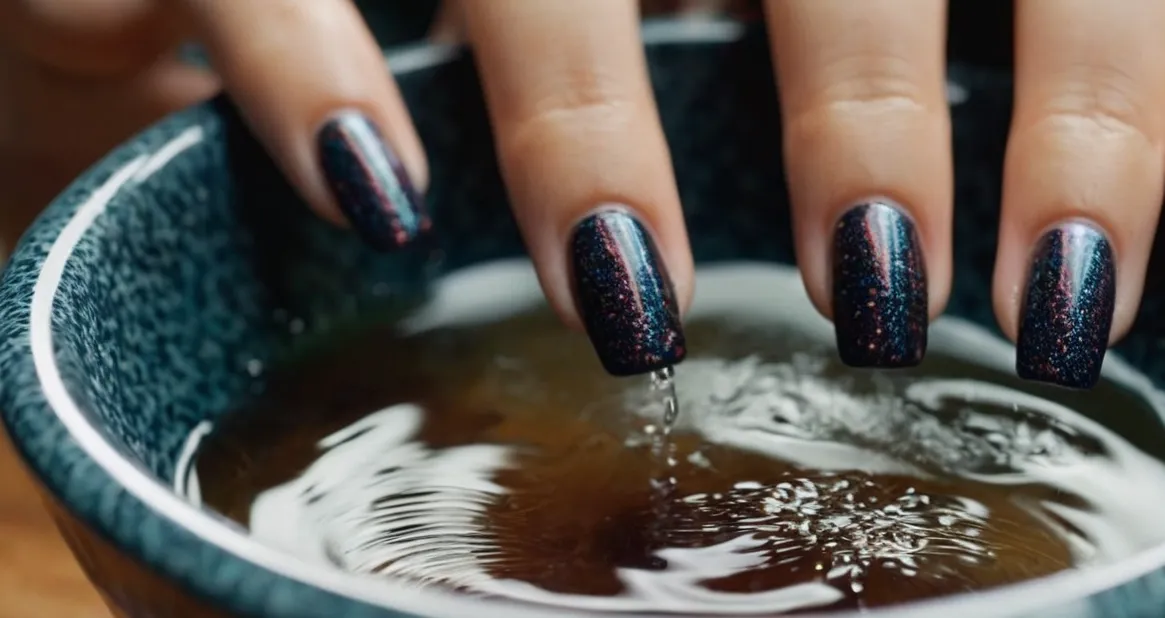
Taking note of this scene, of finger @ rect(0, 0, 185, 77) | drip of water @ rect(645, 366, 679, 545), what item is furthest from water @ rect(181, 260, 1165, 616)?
finger @ rect(0, 0, 185, 77)

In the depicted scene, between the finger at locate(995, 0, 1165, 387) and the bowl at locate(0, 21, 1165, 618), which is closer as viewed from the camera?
the bowl at locate(0, 21, 1165, 618)

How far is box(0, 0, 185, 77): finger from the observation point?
1.28 ft

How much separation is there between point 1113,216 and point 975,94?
83 mm

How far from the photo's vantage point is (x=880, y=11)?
33cm

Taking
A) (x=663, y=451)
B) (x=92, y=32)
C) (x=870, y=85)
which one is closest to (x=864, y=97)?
(x=870, y=85)

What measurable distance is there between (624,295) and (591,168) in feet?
0.13

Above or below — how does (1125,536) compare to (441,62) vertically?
below

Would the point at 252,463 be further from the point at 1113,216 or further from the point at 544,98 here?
the point at 1113,216

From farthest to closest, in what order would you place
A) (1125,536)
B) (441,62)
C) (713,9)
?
1. (713,9)
2. (441,62)
3. (1125,536)

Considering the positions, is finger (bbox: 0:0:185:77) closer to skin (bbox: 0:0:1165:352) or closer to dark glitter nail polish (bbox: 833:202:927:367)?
skin (bbox: 0:0:1165:352)

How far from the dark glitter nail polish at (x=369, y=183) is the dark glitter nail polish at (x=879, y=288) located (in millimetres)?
123

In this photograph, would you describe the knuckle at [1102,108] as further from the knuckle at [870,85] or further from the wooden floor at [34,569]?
the wooden floor at [34,569]

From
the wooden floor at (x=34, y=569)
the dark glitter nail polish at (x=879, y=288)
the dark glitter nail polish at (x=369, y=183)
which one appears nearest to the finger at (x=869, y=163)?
the dark glitter nail polish at (x=879, y=288)

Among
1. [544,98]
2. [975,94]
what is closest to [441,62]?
[544,98]
